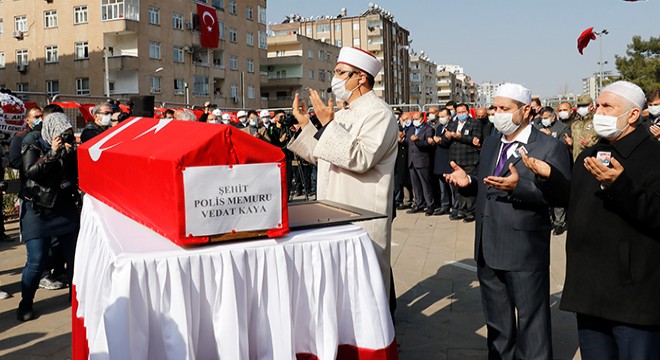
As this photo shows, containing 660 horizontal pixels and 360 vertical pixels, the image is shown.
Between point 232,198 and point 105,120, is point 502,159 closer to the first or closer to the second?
point 232,198

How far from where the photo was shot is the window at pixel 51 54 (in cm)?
4747

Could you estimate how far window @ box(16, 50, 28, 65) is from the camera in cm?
4922

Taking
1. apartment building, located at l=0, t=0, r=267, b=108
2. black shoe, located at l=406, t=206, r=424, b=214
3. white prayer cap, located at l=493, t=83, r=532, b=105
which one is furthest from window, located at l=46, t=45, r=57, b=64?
white prayer cap, located at l=493, t=83, r=532, b=105

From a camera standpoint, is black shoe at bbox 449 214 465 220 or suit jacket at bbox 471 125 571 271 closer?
suit jacket at bbox 471 125 571 271

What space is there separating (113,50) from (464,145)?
135ft

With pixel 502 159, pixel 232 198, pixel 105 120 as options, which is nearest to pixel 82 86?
pixel 105 120

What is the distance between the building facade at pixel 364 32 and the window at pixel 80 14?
4627cm

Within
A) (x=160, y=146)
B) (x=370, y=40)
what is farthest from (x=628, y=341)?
(x=370, y=40)

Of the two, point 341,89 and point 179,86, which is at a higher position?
point 179,86

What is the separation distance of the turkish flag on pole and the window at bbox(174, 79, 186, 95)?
4.43 meters

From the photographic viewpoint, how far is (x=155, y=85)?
151 ft

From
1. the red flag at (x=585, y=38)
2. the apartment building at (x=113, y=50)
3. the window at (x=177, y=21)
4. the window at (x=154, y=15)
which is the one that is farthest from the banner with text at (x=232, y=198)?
the window at (x=177, y=21)

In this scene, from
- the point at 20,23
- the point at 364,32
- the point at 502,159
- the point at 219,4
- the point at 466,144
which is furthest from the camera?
the point at 364,32

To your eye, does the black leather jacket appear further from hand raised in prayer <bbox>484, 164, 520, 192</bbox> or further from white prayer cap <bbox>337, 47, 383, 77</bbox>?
hand raised in prayer <bbox>484, 164, 520, 192</bbox>
